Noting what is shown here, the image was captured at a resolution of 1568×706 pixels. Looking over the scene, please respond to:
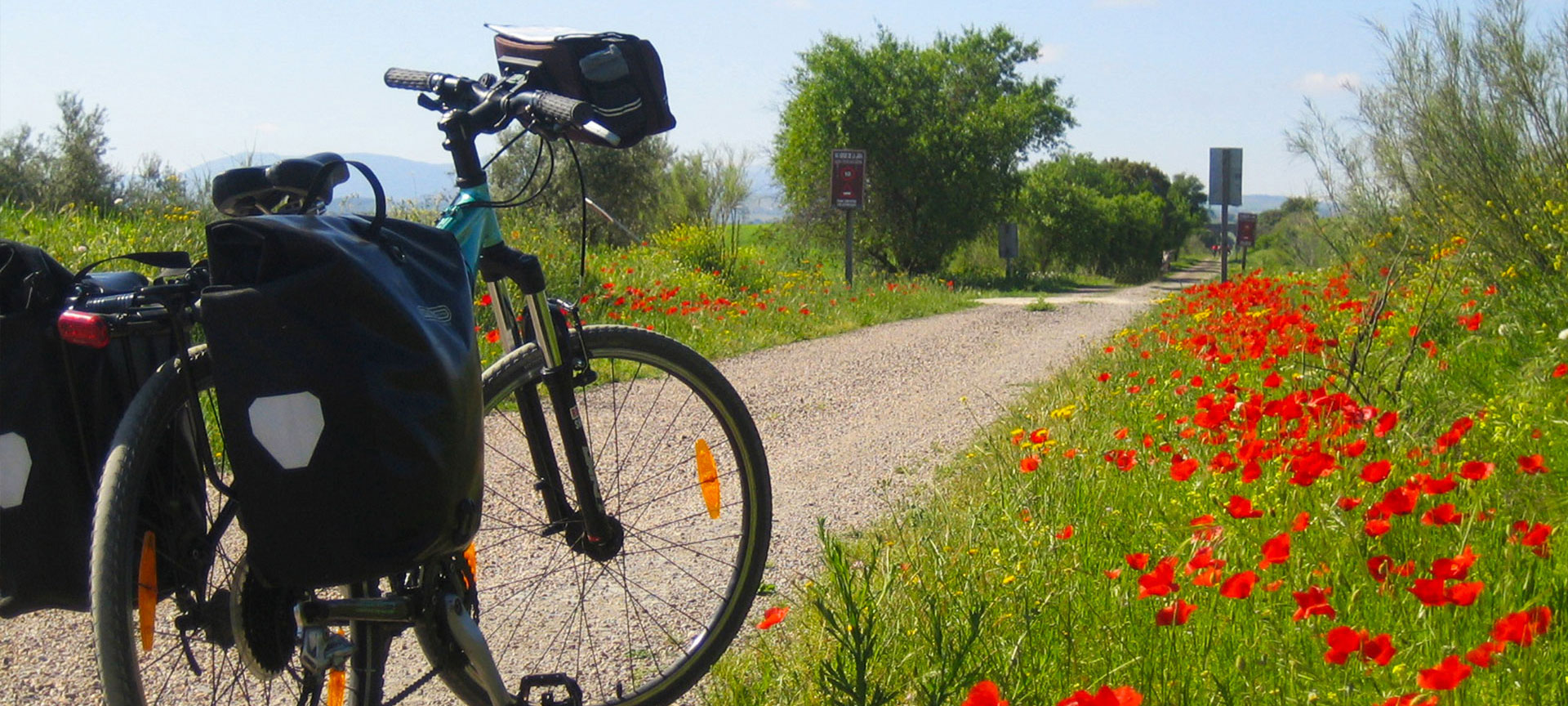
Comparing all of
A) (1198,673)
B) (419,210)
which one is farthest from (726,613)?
(419,210)

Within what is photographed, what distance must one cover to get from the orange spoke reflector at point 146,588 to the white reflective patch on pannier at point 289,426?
1.05 feet

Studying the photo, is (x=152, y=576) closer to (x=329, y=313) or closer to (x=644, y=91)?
(x=329, y=313)

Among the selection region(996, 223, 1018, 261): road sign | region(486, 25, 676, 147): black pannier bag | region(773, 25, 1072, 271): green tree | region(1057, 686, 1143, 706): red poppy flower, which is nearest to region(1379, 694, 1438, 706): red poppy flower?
region(1057, 686, 1143, 706): red poppy flower

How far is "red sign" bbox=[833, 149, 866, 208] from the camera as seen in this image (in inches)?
714

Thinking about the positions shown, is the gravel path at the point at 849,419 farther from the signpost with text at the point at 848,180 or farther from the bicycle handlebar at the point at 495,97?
the signpost with text at the point at 848,180

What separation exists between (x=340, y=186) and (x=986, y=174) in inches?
1088

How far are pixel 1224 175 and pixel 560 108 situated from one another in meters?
17.8

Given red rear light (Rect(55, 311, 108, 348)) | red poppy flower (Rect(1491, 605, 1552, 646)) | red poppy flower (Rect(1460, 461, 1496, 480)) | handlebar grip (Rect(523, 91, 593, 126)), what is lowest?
red poppy flower (Rect(1491, 605, 1552, 646))

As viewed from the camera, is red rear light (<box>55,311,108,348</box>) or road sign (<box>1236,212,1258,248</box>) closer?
red rear light (<box>55,311,108,348</box>)

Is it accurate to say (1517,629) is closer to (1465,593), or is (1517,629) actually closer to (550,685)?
(1465,593)

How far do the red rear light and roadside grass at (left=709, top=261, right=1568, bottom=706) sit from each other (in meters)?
1.07

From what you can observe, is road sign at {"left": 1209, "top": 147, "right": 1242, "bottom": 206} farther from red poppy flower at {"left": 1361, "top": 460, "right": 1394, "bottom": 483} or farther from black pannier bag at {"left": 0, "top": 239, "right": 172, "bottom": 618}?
black pannier bag at {"left": 0, "top": 239, "right": 172, "bottom": 618}

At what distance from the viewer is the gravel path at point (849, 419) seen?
279cm

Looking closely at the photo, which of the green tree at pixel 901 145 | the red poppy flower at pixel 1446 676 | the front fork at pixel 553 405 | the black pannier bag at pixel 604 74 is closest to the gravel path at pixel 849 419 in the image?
the front fork at pixel 553 405
